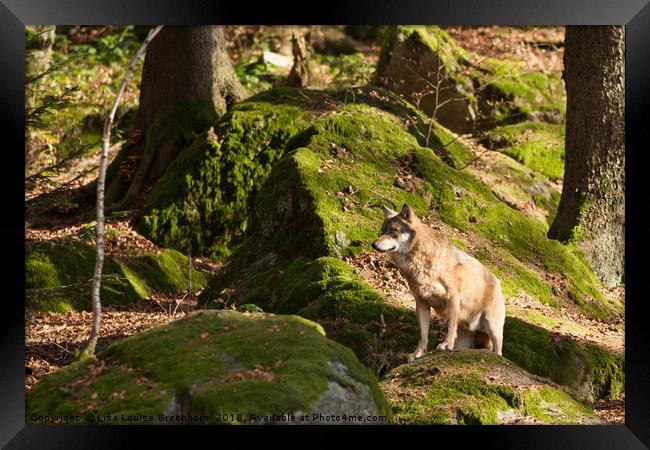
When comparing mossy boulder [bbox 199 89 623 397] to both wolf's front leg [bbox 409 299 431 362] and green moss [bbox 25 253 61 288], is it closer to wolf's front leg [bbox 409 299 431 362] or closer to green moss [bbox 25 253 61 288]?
wolf's front leg [bbox 409 299 431 362]

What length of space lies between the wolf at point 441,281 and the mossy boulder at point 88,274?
475cm

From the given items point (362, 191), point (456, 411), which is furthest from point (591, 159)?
point (456, 411)

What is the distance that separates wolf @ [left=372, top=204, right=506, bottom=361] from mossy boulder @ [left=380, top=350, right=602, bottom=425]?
1.92 ft

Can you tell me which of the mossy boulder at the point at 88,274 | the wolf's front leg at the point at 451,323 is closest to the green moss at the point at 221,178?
the mossy boulder at the point at 88,274

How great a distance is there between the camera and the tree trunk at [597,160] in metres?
13.1

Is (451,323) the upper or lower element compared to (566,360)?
upper

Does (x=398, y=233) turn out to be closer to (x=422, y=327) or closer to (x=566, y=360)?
(x=422, y=327)

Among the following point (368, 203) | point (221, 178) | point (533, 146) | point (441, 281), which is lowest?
point (441, 281)

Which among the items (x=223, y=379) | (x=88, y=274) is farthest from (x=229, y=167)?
(x=223, y=379)

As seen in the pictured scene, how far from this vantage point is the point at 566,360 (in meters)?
9.74

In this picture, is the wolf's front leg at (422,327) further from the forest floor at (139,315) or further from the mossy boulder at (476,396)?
the forest floor at (139,315)

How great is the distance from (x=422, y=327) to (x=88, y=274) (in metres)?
6.22
